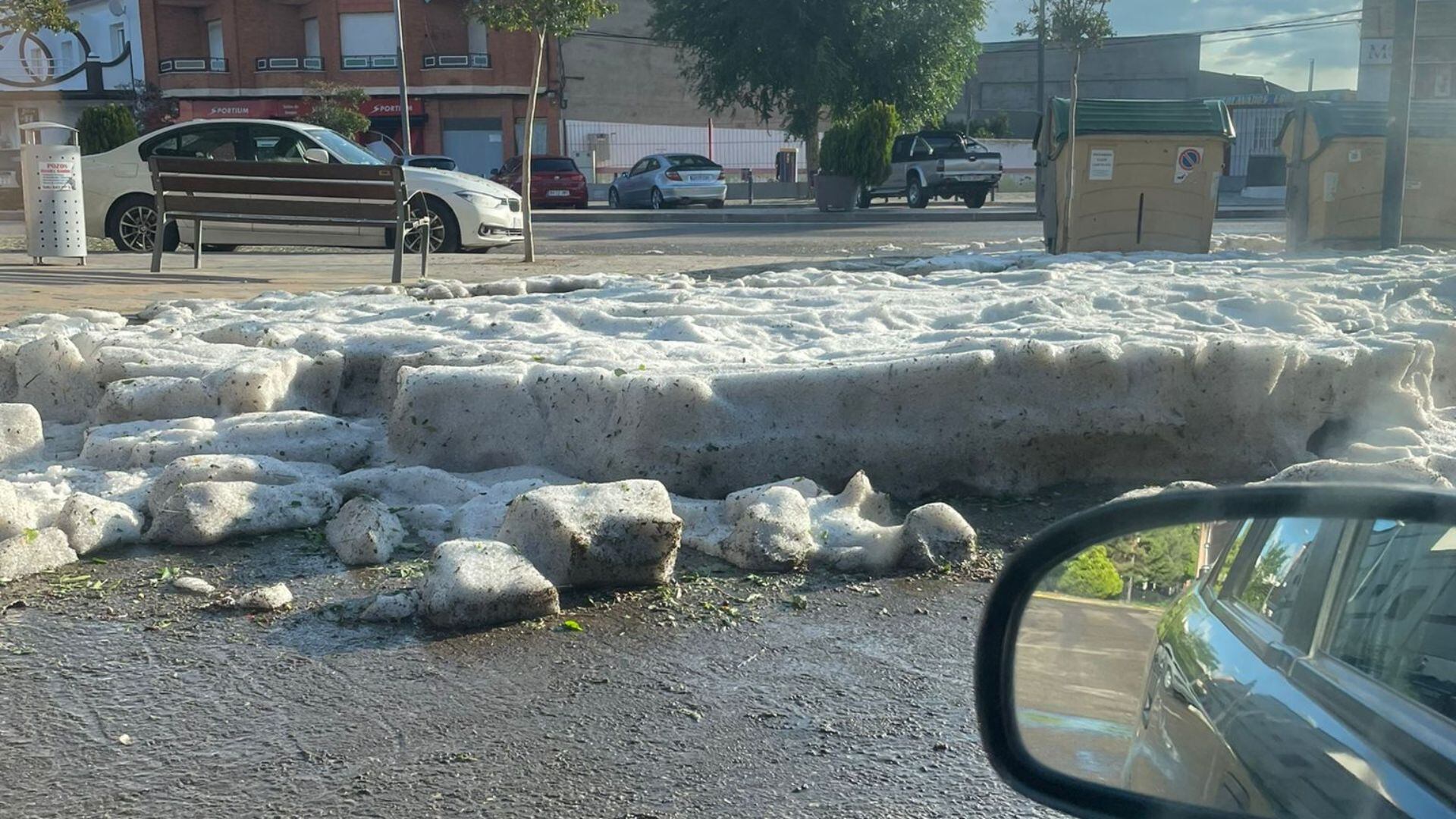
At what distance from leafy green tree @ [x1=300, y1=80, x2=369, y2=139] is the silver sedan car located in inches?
462

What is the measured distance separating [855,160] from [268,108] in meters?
29.1

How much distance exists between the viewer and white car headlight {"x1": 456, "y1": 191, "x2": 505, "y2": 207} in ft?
51.1

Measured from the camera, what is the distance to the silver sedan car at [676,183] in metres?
37.0

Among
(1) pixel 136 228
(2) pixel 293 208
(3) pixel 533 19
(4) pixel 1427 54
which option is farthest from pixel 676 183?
(2) pixel 293 208

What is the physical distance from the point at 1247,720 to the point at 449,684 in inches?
91.8

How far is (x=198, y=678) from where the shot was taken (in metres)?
3.40

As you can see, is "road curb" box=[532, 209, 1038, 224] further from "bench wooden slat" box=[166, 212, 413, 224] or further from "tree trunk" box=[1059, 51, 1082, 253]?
"bench wooden slat" box=[166, 212, 413, 224]

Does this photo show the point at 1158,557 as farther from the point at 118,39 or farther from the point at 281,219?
the point at 118,39

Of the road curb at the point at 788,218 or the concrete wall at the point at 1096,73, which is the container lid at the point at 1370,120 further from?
the concrete wall at the point at 1096,73

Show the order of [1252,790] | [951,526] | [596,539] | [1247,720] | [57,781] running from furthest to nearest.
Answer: [951,526]
[596,539]
[57,781]
[1247,720]
[1252,790]

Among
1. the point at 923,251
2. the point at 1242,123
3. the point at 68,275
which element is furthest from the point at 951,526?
the point at 1242,123

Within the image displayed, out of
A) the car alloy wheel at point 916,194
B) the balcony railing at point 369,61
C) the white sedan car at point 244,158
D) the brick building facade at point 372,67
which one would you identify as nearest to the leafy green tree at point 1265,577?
the white sedan car at point 244,158

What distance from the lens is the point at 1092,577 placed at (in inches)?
60.5

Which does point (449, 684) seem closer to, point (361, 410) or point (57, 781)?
point (57, 781)
